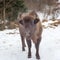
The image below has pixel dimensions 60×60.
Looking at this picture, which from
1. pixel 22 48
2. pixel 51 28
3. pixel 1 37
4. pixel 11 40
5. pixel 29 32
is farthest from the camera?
pixel 51 28

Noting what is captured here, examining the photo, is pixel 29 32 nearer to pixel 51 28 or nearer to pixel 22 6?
pixel 51 28

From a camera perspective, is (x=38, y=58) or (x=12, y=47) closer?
(x=38, y=58)

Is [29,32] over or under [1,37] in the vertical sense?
over

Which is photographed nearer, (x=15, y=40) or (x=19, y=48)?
(x=19, y=48)

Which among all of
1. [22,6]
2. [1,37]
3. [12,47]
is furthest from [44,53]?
[22,6]

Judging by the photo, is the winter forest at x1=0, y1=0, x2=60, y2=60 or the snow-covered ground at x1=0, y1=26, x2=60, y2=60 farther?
the winter forest at x1=0, y1=0, x2=60, y2=60

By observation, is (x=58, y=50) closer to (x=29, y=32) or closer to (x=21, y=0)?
(x=29, y=32)

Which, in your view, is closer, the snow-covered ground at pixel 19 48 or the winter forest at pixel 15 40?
the snow-covered ground at pixel 19 48

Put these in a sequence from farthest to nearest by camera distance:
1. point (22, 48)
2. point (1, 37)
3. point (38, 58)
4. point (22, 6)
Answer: point (22, 6), point (1, 37), point (22, 48), point (38, 58)

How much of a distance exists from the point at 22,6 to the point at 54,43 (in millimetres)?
4960

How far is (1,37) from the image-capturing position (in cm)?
916

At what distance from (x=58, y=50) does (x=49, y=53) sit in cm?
43

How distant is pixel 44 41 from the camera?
8320 mm

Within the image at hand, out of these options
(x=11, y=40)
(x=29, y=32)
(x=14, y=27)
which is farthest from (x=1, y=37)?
(x=29, y=32)
